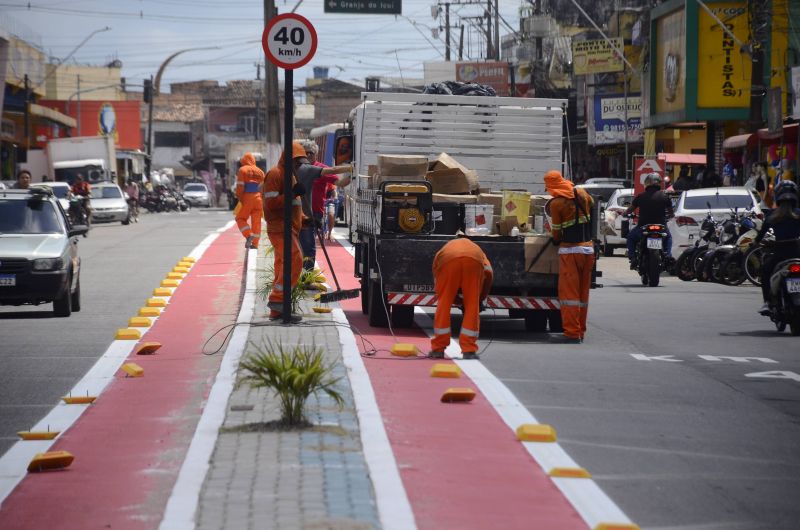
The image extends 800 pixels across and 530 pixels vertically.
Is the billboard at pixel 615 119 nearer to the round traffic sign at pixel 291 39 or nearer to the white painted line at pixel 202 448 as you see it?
the round traffic sign at pixel 291 39

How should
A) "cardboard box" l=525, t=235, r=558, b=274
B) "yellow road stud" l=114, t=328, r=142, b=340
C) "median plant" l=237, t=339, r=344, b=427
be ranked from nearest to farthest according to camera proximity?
"median plant" l=237, t=339, r=344, b=427 → "yellow road stud" l=114, t=328, r=142, b=340 → "cardboard box" l=525, t=235, r=558, b=274

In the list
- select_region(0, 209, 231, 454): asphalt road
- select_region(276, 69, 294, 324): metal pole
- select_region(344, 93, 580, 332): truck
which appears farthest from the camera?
select_region(344, 93, 580, 332): truck

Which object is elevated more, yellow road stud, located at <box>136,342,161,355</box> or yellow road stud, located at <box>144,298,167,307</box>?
yellow road stud, located at <box>136,342,161,355</box>

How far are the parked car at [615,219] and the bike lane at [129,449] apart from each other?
19.2m

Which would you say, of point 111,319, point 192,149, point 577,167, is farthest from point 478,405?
point 192,149

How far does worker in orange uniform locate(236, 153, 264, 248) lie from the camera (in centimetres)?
2598

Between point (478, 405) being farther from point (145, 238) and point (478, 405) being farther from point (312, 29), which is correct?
point (145, 238)

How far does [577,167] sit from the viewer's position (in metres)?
74.4

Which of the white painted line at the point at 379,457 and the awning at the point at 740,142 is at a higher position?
the awning at the point at 740,142

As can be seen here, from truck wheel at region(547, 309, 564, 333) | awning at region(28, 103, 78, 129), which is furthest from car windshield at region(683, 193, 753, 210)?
awning at region(28, 103, 78, 129)

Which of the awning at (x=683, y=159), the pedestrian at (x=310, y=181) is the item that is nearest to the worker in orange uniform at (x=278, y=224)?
the pedestrian at (x=310, y=181)

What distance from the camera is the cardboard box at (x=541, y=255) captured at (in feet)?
49.5

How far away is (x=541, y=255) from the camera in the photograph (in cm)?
1511

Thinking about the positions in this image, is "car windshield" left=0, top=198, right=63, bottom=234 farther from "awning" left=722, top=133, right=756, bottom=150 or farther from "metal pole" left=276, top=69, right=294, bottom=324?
"awning" left=722, top=133, right=756, bottom=150
